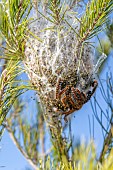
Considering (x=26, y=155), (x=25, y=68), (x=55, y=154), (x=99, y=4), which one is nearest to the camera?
(x=99, y=4)

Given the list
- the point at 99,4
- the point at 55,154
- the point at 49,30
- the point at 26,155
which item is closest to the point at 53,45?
the point at 49,30

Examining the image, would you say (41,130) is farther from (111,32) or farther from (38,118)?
(111,32)

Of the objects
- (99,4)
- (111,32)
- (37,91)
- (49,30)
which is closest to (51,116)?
(37,91)

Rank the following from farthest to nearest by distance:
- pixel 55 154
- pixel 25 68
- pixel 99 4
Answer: pixel 55 154, pixel 25 68, pixel 99 4

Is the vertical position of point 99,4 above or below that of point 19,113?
below

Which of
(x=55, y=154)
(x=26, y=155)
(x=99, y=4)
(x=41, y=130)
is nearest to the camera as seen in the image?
(x=99, y=4)

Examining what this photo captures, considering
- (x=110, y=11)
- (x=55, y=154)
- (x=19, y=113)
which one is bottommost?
(x=55, y=154)

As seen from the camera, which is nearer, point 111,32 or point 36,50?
point 36,50

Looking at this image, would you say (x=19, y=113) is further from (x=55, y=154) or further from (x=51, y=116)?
(x=51, y=116)

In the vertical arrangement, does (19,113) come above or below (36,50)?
above
